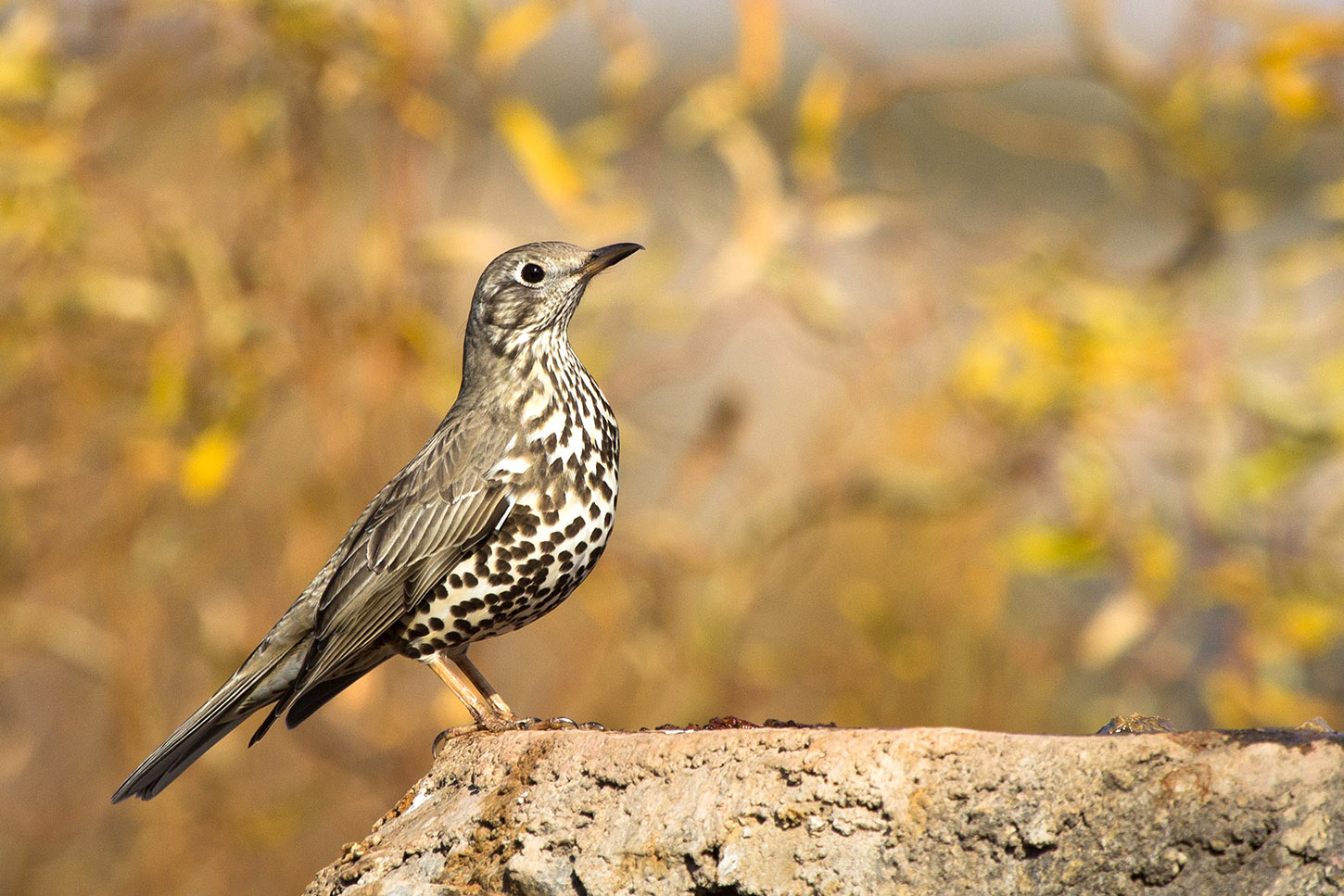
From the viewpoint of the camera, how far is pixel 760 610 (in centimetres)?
797

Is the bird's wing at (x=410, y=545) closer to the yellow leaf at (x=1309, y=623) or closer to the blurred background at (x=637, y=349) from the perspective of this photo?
the blurred background at (x=637, y=349)

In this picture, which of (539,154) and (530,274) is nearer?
(530,274)

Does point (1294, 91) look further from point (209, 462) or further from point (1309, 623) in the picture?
point (209, 462)

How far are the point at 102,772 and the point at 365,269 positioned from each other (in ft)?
10.4

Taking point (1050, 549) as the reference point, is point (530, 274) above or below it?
above

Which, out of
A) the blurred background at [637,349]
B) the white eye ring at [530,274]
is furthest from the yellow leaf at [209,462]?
the white eye ring at [530,274]

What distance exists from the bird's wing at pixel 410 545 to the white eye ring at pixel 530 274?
587 mm

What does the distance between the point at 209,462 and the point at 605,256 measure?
1847mm

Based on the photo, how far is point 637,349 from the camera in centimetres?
708

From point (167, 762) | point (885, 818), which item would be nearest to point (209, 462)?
point (167, 762)

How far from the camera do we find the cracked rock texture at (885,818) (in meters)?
2.44

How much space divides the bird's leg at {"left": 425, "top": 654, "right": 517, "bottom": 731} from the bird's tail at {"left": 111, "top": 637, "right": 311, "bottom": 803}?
47cm

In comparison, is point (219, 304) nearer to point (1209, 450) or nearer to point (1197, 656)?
point (1209, 450)

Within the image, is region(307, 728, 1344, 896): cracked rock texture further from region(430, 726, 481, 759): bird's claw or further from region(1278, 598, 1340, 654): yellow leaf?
region(1278, 598, 1340, 654): yellow leaf
